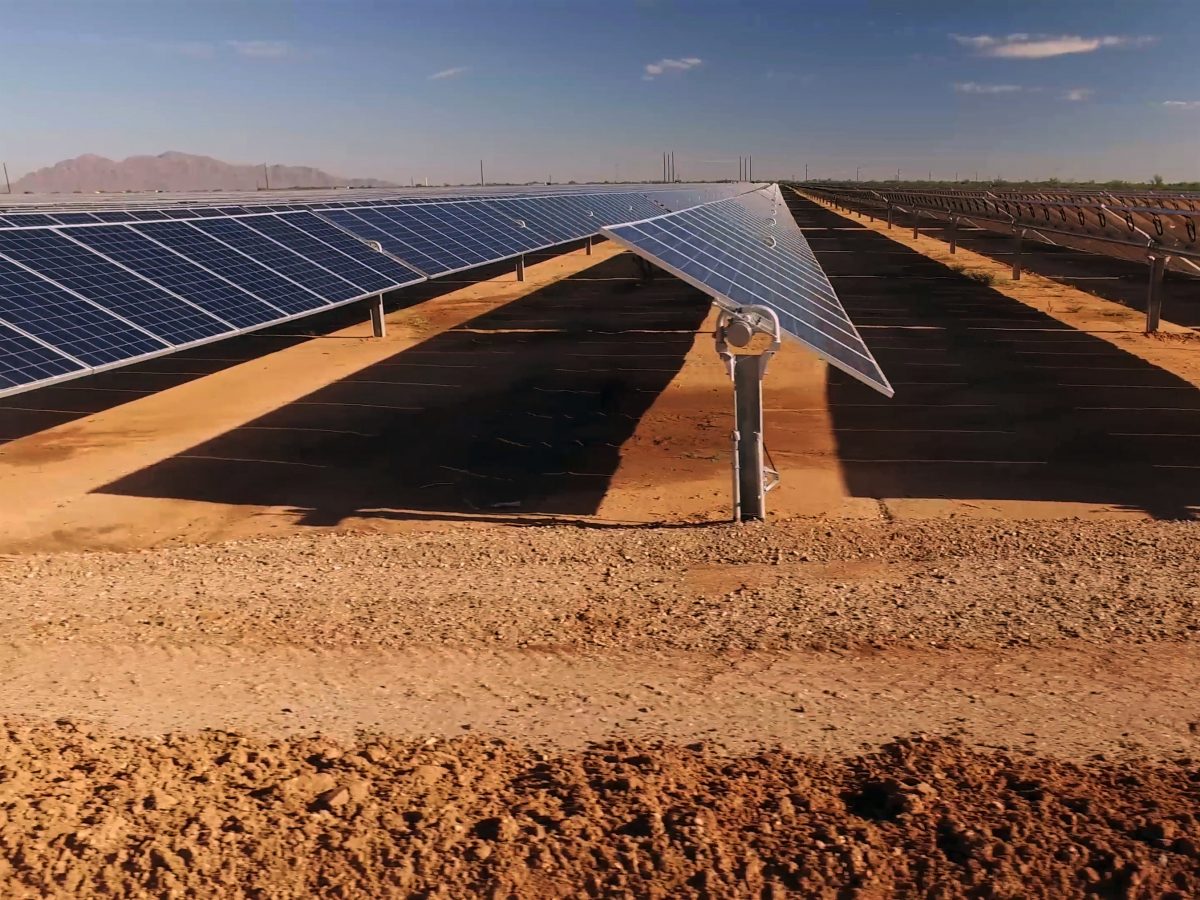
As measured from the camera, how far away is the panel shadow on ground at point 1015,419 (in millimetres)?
14609

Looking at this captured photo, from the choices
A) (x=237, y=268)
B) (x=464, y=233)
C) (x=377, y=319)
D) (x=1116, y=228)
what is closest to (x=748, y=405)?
(x=237, y=268)

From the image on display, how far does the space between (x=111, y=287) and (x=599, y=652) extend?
37.0 feet

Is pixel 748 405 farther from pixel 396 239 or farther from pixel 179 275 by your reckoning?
pixel 396 239

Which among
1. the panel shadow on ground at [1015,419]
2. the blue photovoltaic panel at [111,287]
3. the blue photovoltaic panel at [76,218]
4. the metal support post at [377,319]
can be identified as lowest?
the panel shadow on ground at [1015,419]

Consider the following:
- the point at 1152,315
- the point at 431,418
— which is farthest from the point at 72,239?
the point at 1152,315

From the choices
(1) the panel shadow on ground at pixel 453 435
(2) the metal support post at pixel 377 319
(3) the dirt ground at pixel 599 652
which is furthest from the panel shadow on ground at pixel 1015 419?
(2) the metal support post at pixel 377 319

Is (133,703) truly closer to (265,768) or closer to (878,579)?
(265,768)

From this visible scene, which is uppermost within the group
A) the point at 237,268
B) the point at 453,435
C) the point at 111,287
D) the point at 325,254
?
the point at 325,254

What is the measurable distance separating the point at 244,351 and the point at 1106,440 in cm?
2182

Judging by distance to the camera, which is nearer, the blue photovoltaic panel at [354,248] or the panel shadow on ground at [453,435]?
the panel shadow on ground at [453,435]

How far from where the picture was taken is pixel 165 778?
6.61 metres

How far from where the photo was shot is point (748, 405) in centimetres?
1299

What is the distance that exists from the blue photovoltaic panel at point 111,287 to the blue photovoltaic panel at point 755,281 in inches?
263

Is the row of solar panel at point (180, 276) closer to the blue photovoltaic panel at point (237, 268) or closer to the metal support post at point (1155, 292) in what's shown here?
the blue photovoltaic panel at point (237, 268)
